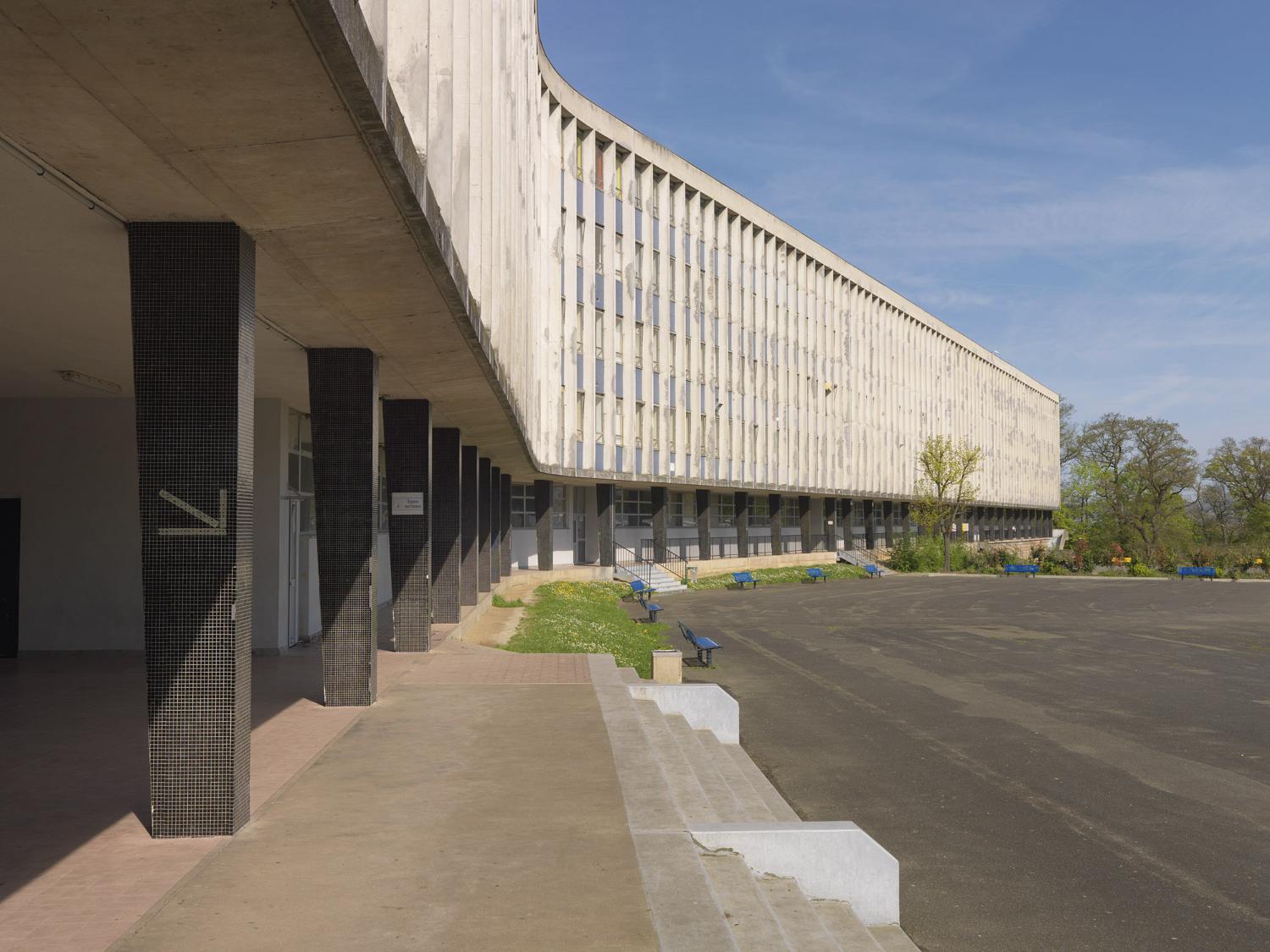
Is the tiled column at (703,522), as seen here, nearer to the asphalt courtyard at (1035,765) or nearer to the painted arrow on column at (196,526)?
the asphalt courtyard at (1035,765)

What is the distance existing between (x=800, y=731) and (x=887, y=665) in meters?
7.40

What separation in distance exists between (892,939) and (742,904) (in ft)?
5.07

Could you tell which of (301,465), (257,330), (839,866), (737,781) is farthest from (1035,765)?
(301,465)

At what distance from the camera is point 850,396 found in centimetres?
6300

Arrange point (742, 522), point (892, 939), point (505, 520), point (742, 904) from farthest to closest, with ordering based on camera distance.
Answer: point (742, 522)
point (505, 520)
point (892, 939)
point (742, 904)

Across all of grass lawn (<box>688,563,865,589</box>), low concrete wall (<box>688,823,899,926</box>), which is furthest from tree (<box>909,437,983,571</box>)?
low concrete wall (<box>688,823,899,926</box>)

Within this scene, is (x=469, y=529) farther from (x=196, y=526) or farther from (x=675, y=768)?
(x=196, y=526)

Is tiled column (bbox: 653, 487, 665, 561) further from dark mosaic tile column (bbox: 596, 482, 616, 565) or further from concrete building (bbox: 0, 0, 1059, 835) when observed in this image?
concrete building (bbox: 0, 0, 1059, 835)

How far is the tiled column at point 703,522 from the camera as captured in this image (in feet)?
164

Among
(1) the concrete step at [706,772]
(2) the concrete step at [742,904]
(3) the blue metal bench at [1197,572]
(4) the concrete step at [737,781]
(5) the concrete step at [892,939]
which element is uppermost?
(2) the concrete step at [742,904]

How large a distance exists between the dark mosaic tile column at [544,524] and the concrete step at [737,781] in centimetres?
2712

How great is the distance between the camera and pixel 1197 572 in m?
55.8

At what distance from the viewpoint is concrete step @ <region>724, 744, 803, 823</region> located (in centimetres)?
951

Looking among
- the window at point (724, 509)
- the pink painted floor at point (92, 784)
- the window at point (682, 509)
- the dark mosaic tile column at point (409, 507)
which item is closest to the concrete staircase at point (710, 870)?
the pink painted floor at point (92, 784)
